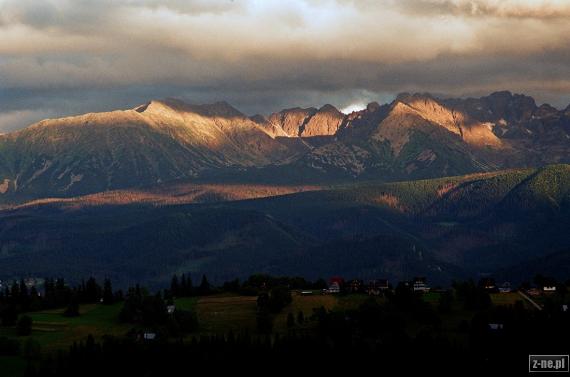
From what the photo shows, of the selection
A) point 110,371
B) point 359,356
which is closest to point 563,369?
point 359,356

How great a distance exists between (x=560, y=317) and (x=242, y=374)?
50.4m

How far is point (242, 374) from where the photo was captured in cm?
17400

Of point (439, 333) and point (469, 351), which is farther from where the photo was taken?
point (439, 333)

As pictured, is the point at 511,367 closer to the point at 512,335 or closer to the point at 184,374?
the point at 512,335

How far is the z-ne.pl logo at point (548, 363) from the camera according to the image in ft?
525

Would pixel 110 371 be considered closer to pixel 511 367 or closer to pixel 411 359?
pixel 411 359

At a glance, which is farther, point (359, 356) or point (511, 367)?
point (359, 356)

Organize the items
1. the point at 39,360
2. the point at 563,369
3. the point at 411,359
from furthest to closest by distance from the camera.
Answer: the point at 39,360 → the point at 411,359 → the point at 563,369

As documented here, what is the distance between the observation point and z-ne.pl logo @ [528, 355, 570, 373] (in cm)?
15988

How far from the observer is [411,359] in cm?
17388

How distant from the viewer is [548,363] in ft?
539

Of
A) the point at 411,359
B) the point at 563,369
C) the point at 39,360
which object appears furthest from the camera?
the point at 39,360

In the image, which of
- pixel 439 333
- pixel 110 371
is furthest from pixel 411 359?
pixel 110 371

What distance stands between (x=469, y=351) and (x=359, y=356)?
1523 centimetres
